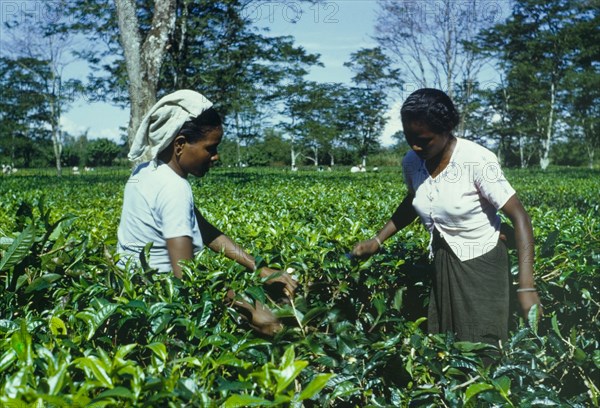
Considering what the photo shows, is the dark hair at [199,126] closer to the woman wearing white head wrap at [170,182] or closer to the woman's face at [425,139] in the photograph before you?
the woman wearing white head wrap at [170,182]

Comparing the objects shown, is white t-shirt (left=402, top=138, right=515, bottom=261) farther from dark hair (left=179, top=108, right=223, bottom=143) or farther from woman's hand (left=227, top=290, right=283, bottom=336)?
woman's hand (left=227, top=290, right=283, bottom=336)

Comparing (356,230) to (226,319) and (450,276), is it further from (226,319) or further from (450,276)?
(226,319)

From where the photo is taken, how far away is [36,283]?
5.25ft

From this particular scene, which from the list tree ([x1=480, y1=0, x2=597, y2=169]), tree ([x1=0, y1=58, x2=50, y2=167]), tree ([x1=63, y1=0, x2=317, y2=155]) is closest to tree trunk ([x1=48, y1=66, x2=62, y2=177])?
tree ([x1=0, y1=58, x2=50, y2=167])

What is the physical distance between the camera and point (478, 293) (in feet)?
8.21

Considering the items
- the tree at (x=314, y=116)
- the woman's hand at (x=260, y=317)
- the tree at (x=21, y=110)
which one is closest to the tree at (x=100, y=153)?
the tree at (x=21, y=110)

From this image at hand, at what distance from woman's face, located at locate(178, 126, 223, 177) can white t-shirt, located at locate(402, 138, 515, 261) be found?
3.29ft

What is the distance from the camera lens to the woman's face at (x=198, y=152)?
226 centimetres

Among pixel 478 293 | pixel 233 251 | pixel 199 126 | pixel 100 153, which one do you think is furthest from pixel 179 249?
pixel 100 153

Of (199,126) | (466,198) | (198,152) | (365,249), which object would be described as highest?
(199,126)

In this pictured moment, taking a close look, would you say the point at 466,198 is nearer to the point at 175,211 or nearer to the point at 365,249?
the point at 365,249

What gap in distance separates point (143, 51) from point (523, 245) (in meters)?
9.28

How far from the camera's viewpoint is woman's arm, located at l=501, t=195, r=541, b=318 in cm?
226

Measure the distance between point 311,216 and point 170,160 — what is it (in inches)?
121
